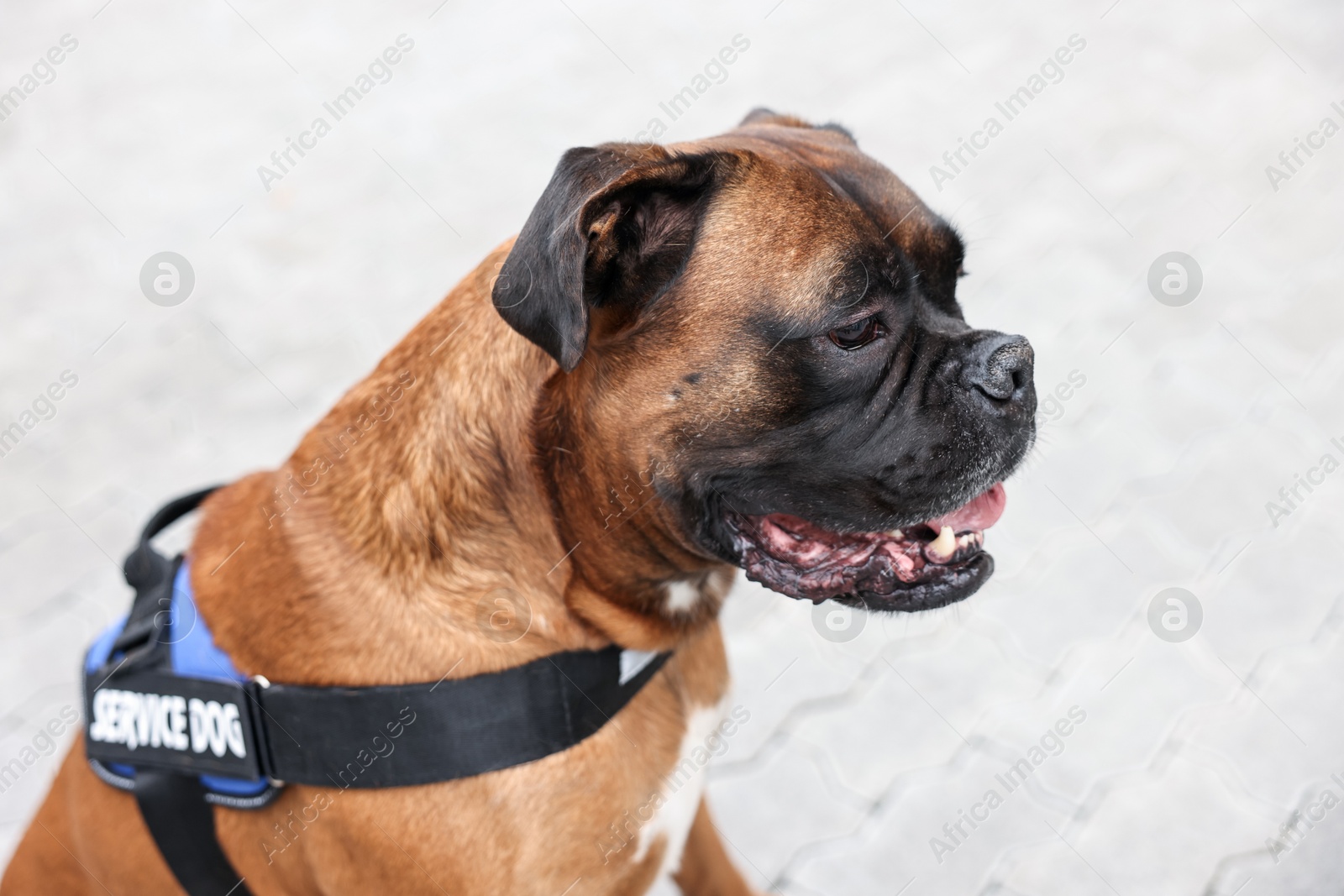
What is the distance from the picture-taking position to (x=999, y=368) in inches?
96.7

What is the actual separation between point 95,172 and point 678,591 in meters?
6.36

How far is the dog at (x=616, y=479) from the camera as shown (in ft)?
7.76

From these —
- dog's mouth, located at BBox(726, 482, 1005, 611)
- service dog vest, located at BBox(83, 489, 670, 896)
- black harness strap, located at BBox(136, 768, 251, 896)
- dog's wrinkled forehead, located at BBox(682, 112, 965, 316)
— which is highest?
dog's wrinkled forehead, located at BBox(682, 112, 965, 316)

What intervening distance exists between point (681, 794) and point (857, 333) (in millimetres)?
1190

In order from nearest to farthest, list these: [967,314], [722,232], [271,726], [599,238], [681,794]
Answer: [599,238]
[722,232]
[271,726]
[681,794]
[967,314]

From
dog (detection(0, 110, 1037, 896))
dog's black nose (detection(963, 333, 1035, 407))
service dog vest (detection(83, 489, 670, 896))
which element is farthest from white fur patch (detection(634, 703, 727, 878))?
dog's black nose (detection(963, 333, 1035, 407))

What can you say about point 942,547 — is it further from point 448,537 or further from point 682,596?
point 448,537

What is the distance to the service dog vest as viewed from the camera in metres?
2.41

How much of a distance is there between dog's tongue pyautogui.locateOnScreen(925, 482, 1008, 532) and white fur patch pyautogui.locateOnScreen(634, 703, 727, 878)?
0.75m

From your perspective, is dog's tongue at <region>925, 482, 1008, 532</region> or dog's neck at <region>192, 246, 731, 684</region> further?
dog's tongue at <region>925, 482, 1008, 532</region>

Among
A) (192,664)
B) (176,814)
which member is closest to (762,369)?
(192,664)

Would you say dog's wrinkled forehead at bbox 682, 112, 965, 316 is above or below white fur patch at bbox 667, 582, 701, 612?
above

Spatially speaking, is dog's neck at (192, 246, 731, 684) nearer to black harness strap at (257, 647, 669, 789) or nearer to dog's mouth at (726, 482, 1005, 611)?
black harness strap at (257, 647, 669, 789)

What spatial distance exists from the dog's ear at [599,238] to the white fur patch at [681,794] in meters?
1.09
